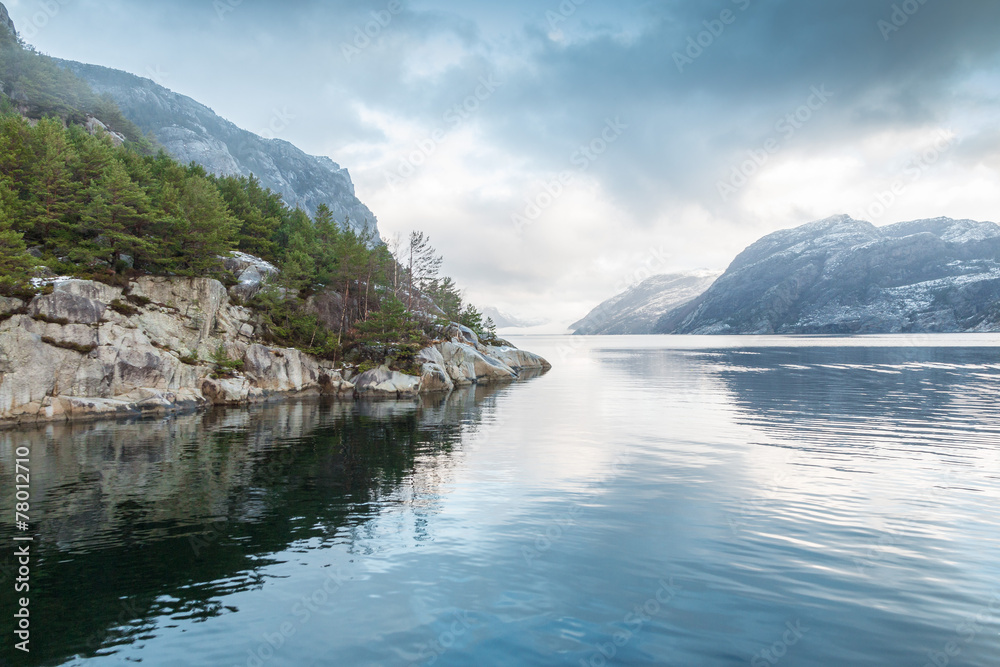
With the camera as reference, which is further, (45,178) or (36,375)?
(45,178)

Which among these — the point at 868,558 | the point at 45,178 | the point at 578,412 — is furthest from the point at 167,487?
the point at 45,178

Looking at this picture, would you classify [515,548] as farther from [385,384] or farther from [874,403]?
[385,384]

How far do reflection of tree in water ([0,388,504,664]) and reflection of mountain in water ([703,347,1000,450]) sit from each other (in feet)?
85.2

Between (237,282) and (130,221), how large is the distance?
549 inches

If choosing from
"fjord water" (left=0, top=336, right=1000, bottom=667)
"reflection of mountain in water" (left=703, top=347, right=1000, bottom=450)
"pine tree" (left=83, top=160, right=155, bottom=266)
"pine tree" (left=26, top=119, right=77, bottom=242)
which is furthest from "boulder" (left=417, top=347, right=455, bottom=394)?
"pine tree" (left=26, top=119, right=77, bottom=242)

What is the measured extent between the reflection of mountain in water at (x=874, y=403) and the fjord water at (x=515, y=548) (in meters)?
0.64

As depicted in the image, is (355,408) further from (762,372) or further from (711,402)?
(762,372)

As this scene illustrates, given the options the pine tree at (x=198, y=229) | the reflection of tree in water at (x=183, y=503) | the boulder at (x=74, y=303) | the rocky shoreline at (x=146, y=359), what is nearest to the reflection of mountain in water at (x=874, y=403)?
the reflection of tree in water at (x=183, y=503)

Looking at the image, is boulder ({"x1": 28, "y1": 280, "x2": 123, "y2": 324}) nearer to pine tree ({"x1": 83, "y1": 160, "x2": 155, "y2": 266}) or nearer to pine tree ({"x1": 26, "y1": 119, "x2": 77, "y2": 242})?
pine tree ({"x1": 83, "y1": 160, "x2": 155, "y2": 266})

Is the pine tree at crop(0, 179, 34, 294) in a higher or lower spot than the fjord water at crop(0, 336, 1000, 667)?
higher

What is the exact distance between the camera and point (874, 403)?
153ft

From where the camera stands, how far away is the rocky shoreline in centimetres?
3831

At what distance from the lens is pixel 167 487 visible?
22609 millimetres

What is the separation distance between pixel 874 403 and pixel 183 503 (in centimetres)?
5470
